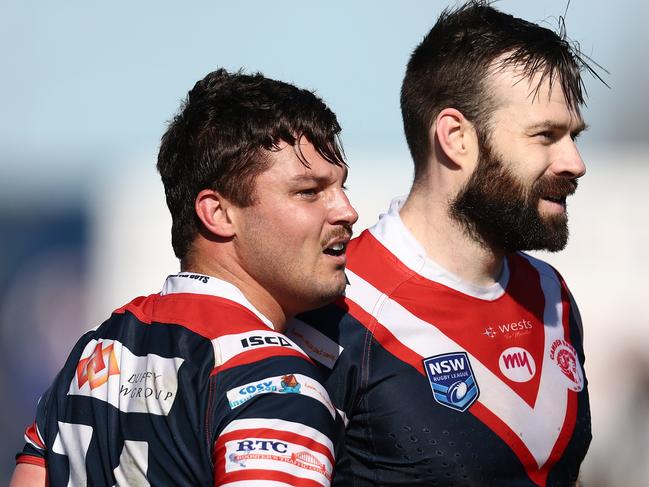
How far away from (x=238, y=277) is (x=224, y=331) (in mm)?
289

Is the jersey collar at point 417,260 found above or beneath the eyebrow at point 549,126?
beneath

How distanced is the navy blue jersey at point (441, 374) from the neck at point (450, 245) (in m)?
0.04

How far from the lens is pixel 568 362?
3414 mm

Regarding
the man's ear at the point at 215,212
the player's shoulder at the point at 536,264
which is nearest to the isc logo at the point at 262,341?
the man's ear at the point at 215,212

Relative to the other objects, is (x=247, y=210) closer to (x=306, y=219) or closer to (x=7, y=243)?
(x=306, y=219)

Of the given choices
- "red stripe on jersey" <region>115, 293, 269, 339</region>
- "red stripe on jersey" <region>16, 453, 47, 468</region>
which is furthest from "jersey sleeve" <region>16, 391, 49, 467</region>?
"red stripe on jersey" <region>115, 293, 269, 339</region>

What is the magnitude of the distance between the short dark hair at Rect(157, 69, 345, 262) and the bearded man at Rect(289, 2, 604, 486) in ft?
1.72

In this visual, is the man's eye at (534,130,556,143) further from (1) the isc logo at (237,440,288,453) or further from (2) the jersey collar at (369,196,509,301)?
(1) the isc logo at (237,440,288,453)

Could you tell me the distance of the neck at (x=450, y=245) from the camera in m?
3.36

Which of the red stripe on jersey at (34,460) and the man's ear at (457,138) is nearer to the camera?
the red stripe on jersey at (34,460)

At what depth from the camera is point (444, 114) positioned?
3396 millimetres

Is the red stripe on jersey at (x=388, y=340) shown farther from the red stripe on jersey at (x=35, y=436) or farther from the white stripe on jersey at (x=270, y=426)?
the red stripe on jersey at (x=35, y=436)

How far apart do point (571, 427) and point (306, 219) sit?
1.11 meters

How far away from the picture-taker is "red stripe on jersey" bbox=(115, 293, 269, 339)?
101 inches
